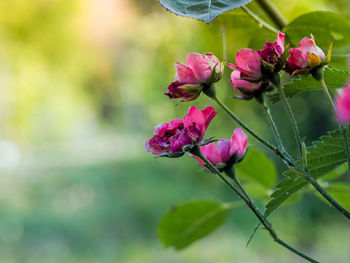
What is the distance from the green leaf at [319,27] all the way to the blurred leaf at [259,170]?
0.49 feet

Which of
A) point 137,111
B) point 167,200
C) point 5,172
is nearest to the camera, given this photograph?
point 167,200

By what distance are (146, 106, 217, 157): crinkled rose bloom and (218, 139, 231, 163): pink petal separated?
34mm

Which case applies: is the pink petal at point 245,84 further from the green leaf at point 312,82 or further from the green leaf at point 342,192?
the green leaf at point 342,192

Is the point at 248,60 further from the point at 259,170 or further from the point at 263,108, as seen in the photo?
the point at 259,170

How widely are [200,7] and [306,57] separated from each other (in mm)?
61

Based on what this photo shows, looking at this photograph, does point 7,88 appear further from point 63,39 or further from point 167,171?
point 167,171

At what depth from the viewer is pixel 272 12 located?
1.19ft

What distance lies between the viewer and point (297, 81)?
265mm

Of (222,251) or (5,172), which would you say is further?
(5,172)

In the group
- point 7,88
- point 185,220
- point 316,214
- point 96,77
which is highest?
point 185,220

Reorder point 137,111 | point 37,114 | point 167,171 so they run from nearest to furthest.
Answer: point 167,171 < point 37,114 < point 137,111

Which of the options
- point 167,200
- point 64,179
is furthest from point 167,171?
point 64,179

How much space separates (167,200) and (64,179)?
177 centimetres

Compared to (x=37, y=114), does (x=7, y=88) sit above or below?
above
